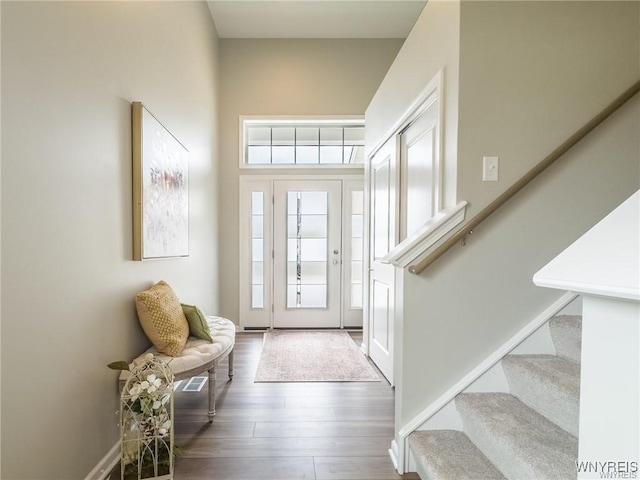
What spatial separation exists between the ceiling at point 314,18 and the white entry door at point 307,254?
1.90 meters

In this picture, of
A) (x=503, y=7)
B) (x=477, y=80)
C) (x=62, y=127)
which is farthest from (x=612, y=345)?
(x=62, y=127)

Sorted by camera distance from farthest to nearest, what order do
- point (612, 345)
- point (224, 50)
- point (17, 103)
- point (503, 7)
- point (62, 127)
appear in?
point (224, 50) → point (503, 7) → point (62, 127) → point (17, 103) → point (612, 345)

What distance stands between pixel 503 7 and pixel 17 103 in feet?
6.98

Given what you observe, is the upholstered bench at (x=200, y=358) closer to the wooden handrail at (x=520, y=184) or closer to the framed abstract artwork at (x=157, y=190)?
the framed abstract artwork at (x=157, y=190)

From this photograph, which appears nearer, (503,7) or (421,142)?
(503,7)

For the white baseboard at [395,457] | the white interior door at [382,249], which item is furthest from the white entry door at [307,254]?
the white baseboard at [395,457]

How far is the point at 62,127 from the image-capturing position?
1.30 metres

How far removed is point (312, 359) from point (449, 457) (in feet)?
6.24

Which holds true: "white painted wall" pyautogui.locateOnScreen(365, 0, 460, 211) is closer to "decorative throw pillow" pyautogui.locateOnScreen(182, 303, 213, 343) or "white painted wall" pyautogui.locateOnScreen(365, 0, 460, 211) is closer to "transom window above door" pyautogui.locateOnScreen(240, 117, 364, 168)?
"decorative throw pillow" pyautogui.locateOnScreen(182, 303, 213, 343)

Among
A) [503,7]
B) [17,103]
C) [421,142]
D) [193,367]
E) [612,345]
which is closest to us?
[612,345]

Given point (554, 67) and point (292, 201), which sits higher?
point (554, 67)

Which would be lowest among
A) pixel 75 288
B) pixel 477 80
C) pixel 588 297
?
pixel 75 288

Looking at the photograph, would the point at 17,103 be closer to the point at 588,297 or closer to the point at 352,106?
the point at 588,297

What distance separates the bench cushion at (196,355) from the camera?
5.93 ft
